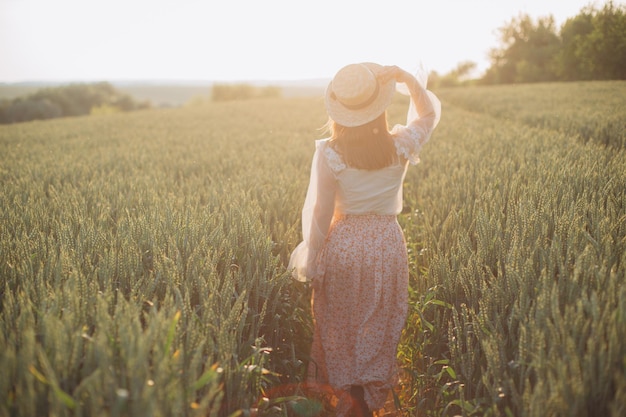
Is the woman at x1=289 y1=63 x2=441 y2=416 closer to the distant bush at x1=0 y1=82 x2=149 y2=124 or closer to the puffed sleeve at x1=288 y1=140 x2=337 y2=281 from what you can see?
the puffed sleeve at x1=288 y1=140 x2=337 y2=281

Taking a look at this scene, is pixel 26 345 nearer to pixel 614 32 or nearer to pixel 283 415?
pixel 283 415

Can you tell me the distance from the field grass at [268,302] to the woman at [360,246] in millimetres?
178

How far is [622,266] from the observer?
2.01 metres

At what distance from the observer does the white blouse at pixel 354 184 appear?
2258 mm

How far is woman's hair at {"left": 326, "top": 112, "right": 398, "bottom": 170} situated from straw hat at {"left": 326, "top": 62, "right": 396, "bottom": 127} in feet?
0.21

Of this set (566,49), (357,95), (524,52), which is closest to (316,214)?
(357,95)

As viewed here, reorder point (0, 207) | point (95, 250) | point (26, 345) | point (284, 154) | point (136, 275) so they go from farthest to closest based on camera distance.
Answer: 1. point (284, 154)
2. point (0, 207)
3. point (95, 250)
4. point (136, 275)
5. point (26, 345)

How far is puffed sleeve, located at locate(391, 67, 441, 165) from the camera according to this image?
2.30 m

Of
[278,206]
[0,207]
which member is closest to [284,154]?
[278,206]

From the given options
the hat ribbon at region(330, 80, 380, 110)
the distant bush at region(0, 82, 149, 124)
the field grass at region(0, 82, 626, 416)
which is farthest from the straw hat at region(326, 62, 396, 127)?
the distant bush at region(0, 82, 149, 124)

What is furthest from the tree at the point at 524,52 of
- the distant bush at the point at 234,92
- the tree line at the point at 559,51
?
the distant bush at the point at 234,92

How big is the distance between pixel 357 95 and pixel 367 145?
0.89ft

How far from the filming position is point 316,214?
2.36m

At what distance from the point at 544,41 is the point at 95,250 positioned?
46.2 m
